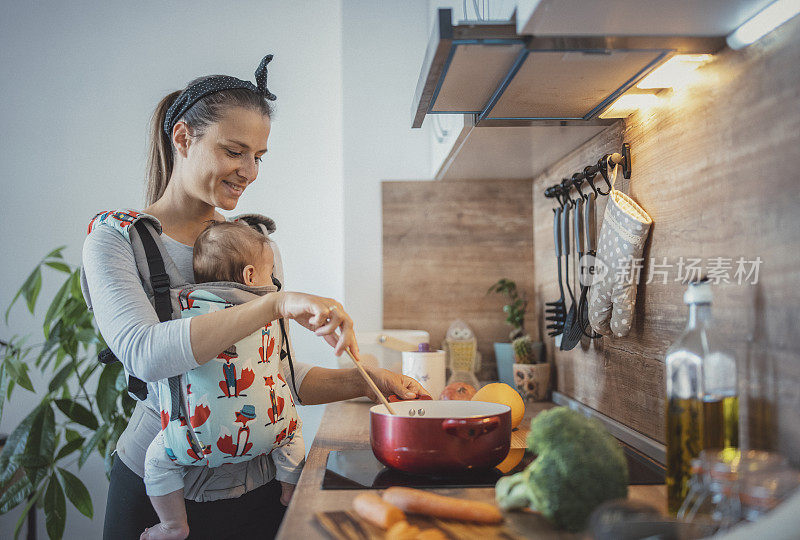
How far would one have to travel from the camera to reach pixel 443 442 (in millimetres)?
879

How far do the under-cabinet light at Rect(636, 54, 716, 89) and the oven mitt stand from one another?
8.5 inches

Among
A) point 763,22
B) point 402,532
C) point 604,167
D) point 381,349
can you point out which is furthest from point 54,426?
point 763,22

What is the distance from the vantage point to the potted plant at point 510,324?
1.91 m

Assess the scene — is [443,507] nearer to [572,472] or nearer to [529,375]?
[572,472]

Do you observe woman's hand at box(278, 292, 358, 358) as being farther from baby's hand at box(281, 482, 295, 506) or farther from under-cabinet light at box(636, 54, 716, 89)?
under-cabinet light at box(636, 54, 716, 89)

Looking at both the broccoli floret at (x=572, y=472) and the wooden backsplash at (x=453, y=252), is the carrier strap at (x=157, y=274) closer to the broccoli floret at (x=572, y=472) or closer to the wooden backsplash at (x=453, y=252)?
the broccoli floret at (x=572, y=472)

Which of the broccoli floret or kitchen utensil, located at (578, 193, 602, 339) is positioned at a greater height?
kitchen utensil, located at (578, 193, 602, 339)

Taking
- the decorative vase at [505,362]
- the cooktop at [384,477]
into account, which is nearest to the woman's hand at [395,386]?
the cooktop at [384,477]

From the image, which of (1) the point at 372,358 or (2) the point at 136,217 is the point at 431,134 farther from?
(2) the point at 136,217

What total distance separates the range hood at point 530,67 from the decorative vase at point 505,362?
0.87 m

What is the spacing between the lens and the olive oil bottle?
0.76m

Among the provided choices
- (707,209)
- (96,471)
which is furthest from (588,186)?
(96,471)

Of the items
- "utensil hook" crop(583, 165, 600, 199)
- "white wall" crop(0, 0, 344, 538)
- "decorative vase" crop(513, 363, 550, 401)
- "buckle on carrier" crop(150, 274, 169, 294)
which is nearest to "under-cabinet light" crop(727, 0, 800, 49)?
"utensil hook" crop(583, 165, 600, 199)

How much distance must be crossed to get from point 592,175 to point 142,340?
986 millimetres
